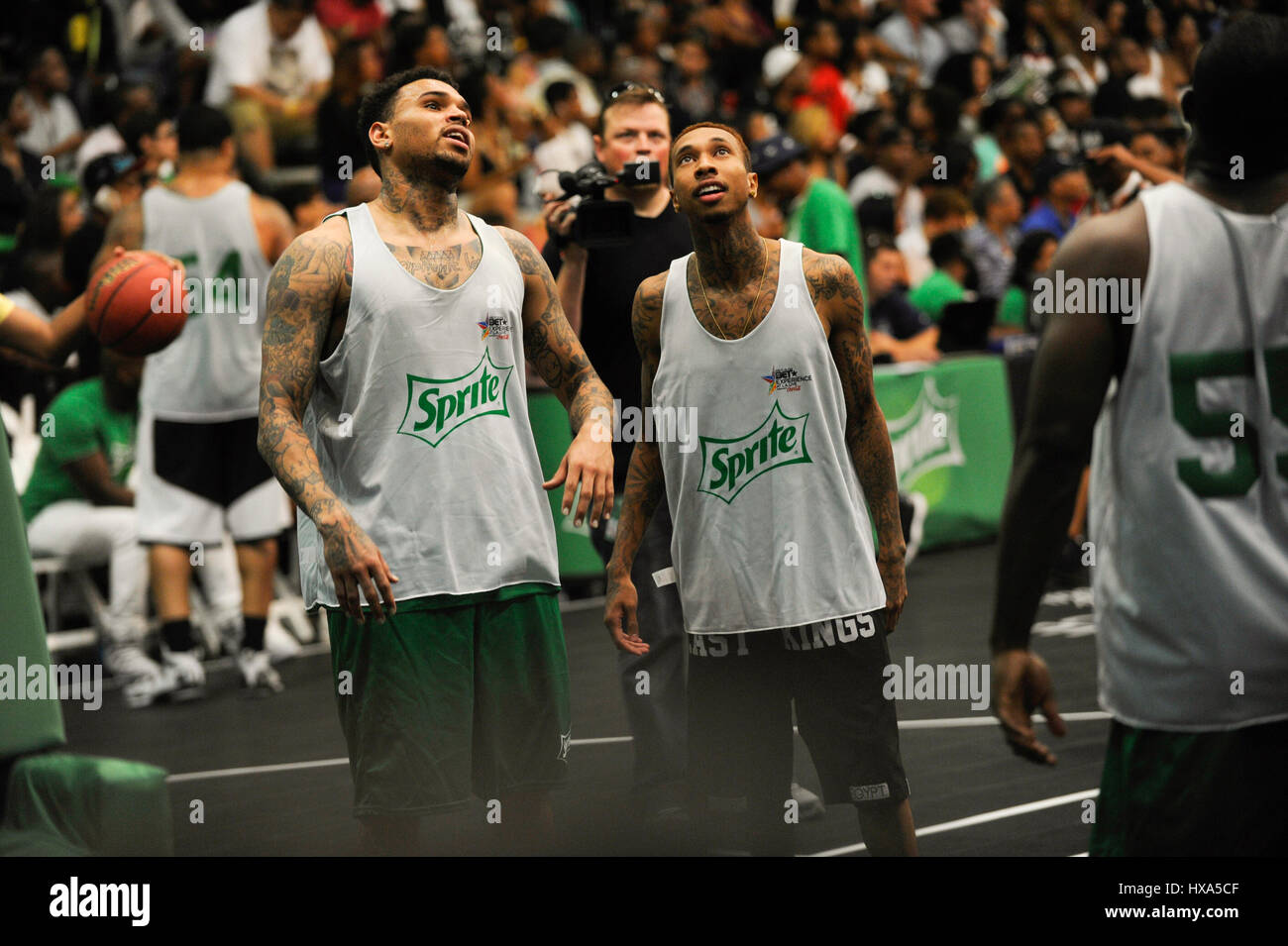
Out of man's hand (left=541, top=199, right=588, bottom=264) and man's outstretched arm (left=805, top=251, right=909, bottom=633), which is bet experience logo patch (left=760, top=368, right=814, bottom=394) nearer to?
man's outstretched arm (left=805, top=251, right=909, bottom=633)

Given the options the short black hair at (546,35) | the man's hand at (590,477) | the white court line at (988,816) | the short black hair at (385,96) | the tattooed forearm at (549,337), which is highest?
the short black hair at (546,35)

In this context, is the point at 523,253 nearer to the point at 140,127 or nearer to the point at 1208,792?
the point at 1208,792

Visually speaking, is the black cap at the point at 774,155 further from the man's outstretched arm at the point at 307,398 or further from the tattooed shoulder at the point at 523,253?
the man's outstretched arm at the point at 307,398

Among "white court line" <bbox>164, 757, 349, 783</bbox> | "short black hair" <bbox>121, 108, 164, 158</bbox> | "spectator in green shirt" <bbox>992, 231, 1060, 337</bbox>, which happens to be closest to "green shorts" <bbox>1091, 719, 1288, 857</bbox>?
"white court line" <bbox>164, 757, 349, 783</bbox>

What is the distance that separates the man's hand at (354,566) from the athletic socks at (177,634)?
391 centimetres

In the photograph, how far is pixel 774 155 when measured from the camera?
7.74m

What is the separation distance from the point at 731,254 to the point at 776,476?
1.91ft

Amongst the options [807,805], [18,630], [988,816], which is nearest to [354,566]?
[18,630]

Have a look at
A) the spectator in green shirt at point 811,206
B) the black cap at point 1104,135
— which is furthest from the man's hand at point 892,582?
the black cap at point 1104,135

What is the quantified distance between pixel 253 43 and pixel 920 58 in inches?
299

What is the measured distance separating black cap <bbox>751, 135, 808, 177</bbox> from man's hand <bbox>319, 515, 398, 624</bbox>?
448 centimetres

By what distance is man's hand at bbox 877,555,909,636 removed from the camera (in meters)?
4.16

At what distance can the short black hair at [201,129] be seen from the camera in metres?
7.21
